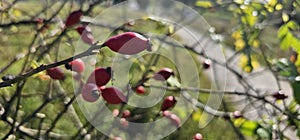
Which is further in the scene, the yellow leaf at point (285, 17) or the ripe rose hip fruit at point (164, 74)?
the yellow leaf at point (285, 17)

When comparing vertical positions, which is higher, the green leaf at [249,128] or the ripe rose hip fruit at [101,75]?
the ripe rose hip fruit at [101,75]

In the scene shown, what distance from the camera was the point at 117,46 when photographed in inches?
24.6

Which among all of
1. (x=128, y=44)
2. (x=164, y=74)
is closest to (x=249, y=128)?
(x=164, y=74)

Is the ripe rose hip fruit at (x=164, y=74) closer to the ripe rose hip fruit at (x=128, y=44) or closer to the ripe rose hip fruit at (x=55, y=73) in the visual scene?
the ripe rose hip fruit at (x=55, y=73)

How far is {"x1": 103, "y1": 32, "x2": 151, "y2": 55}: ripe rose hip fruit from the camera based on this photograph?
2.02ft

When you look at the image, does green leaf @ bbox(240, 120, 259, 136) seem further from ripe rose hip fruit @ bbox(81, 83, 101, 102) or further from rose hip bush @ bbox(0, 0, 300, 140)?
A: ripe rose hip fruit @ bbox(81, 83, 101, 102)

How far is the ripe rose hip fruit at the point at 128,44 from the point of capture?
0.61 m

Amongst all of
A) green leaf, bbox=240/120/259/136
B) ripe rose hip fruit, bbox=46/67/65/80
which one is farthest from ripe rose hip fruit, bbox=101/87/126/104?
green leaf, bbox=240/120/259/136

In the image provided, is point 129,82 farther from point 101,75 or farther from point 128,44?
point 128,44

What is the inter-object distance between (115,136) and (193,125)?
682 millimetres

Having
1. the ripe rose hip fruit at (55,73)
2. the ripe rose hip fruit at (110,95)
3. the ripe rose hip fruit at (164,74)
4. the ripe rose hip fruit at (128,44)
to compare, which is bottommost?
the ripe rose hip fruit at (164,74)

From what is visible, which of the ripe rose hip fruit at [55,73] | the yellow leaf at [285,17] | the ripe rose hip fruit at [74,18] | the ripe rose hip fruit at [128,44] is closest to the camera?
the ripe rose hip fruit at [128,44]

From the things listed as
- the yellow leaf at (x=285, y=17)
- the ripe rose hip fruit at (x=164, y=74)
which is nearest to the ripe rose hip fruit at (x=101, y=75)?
the ripe rose hip fruit at (x=164, y=74)

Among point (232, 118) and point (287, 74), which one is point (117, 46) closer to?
point (287, 74)
